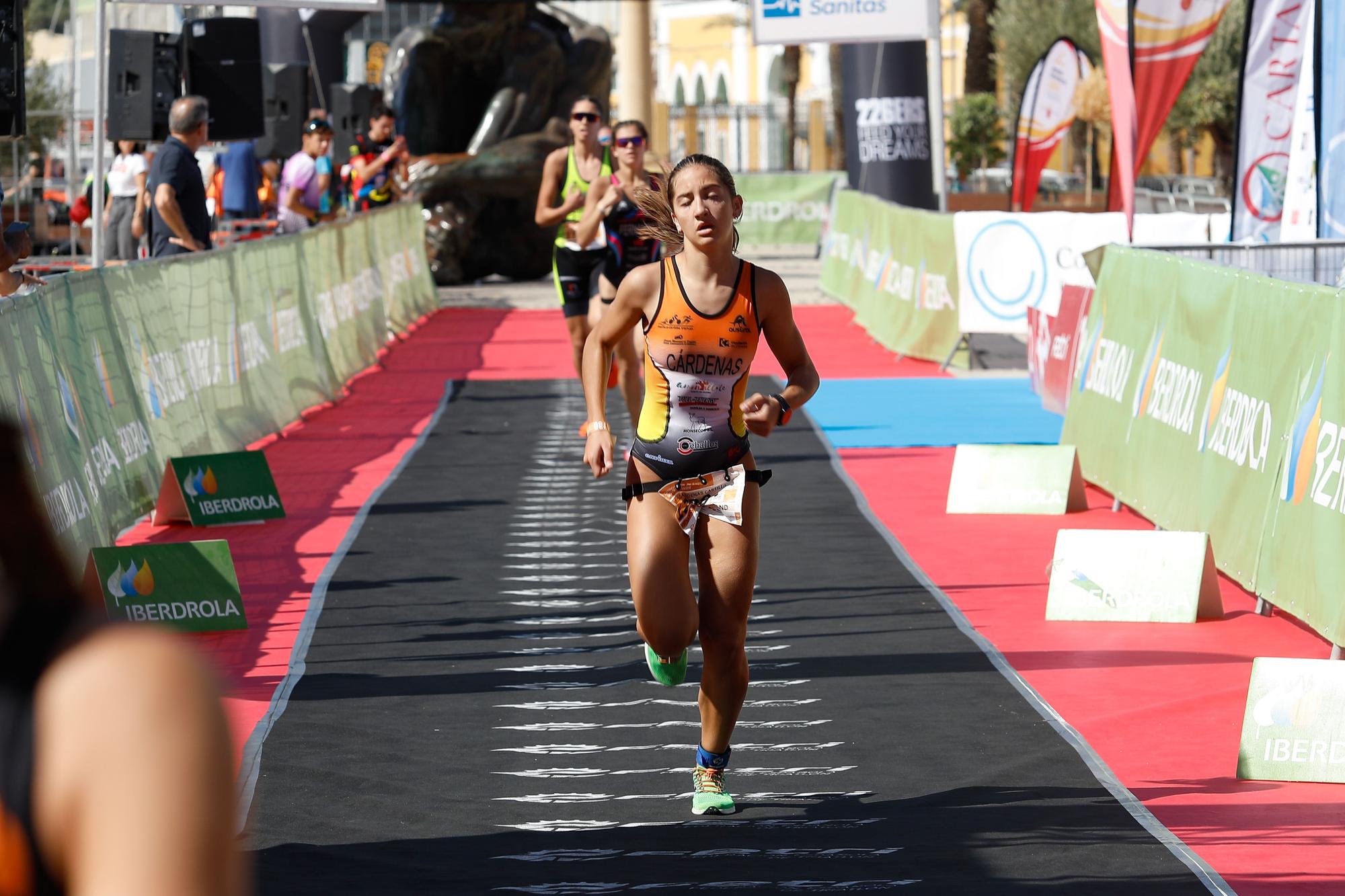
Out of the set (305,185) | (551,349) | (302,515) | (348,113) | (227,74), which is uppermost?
(348,113)

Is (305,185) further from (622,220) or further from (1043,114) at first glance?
(1043,114)

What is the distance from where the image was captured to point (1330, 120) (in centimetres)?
1385

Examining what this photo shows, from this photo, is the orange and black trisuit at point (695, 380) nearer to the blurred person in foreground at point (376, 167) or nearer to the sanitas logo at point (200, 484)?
the sanitas logo at point (200, 484)

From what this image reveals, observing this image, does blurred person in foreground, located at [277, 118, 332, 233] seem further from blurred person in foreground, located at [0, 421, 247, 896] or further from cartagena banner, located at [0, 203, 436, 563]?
blurred person in foreground, located at [0, 421, 247, 896]

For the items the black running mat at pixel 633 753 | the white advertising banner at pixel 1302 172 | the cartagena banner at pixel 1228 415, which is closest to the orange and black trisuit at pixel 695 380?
the black running mat at pixel 633 753

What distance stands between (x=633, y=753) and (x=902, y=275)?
1443cm

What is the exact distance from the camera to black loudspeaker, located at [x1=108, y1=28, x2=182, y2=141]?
50.5 feet

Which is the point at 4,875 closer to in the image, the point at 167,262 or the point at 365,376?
the point at 167,262

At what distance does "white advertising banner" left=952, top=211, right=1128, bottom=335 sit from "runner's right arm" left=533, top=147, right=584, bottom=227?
6.03m

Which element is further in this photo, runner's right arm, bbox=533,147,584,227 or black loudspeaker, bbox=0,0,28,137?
runner's right arm, bbox=533,147,584,227

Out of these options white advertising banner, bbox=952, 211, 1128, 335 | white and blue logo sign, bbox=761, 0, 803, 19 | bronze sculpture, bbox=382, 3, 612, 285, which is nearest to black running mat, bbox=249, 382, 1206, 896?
white advertising banner, bbox=952, 211, 1128, 335

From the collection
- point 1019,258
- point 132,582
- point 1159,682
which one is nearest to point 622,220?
point 132,582

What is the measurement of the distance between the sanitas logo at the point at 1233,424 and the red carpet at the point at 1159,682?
2.24ft

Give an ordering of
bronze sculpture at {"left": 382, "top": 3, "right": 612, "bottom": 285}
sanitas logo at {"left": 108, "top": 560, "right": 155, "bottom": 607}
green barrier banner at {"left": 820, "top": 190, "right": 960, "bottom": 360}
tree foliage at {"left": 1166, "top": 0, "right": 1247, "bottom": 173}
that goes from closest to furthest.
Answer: sanitas logo at {"left": 108, "top": 560, "right": 155, "bottom": 607} → green barrier banner at {"left": 820, "top": 190, "right": 960, "bottom": 360} → bronze sculpture at {"left": 382, "top": 3, "right": 612, "bottom": 285} → tree foliage at {"left": 1166, "top": 0, "right": 1247, "bottom": 173}
